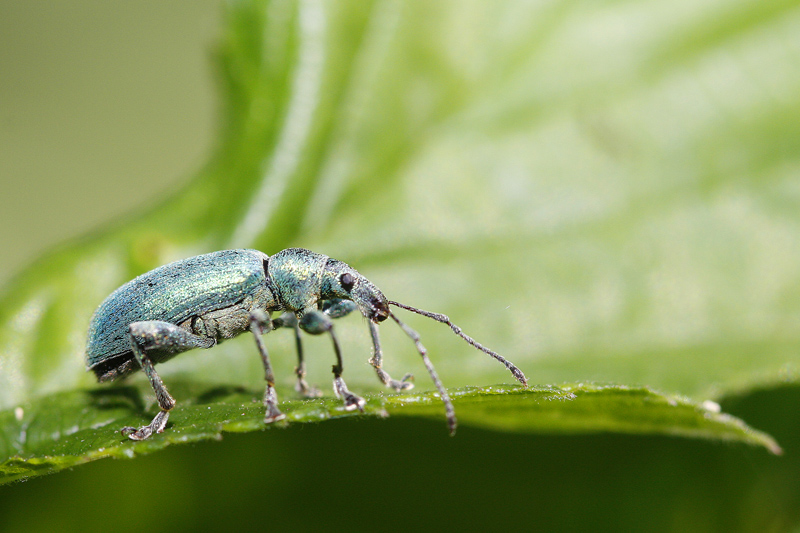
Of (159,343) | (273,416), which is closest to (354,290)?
(159,343)

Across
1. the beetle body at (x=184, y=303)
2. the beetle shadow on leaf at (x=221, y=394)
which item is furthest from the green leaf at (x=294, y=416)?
the beetle body at (x=184, y=303)

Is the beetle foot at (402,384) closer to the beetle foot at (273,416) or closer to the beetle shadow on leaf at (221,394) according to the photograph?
the beetle shadow on leaf at (221,394)

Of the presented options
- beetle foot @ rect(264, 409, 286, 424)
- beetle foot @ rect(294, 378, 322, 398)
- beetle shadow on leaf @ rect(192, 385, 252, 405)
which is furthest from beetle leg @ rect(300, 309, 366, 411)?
beetle shadow on leaf @ rect(192, 385, 252, 405)

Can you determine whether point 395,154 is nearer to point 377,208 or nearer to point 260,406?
point 377,208

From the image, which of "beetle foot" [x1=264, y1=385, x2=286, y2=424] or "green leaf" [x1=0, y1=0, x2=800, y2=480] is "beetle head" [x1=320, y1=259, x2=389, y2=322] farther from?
"beetle foot" [x1=264, y1=385, x2=286, y2=424]

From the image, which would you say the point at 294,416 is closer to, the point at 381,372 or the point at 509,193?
the point at 381,372
